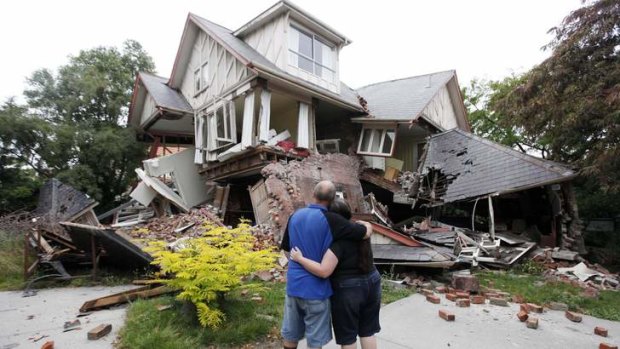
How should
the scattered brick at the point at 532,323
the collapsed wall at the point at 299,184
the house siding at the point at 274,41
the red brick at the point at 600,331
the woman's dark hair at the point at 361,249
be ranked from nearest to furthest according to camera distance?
the woman's dark hair at the point at 361,249
the red brick at the point at 600,331
the scattered brick at the point at 532,323
the collapsed wall at the point at 299,184
the house siding at the point at 274,41

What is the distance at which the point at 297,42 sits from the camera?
11547mm

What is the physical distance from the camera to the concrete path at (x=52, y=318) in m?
3.29

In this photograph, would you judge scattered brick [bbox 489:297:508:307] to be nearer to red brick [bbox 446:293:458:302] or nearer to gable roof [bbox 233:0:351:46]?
red brick [bbox 446:293:458:302]

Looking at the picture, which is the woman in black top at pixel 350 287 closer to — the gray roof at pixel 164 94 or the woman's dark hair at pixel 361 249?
the woman's dark hair at pixel 361 249

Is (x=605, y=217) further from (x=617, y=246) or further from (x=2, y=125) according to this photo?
(x=2, y=125)

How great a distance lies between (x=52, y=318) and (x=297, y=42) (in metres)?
10.4

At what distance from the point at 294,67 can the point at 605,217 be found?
1398 centimetres

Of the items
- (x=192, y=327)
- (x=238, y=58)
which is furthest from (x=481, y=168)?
(x=192, y=327)

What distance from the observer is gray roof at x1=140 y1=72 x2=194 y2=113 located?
42.2ft

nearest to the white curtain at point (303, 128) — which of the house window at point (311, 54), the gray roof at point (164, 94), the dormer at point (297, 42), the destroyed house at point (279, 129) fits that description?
the destroyed house at point (279, 129)

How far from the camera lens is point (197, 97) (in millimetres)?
13281

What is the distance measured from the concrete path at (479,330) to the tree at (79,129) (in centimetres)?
1338

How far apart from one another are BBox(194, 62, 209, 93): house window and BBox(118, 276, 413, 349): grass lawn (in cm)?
1039

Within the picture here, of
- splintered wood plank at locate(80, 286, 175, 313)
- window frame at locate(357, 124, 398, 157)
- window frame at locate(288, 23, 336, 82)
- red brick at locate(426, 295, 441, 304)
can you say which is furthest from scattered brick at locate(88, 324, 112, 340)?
window frame at locate(357, 124, 398, 157)
